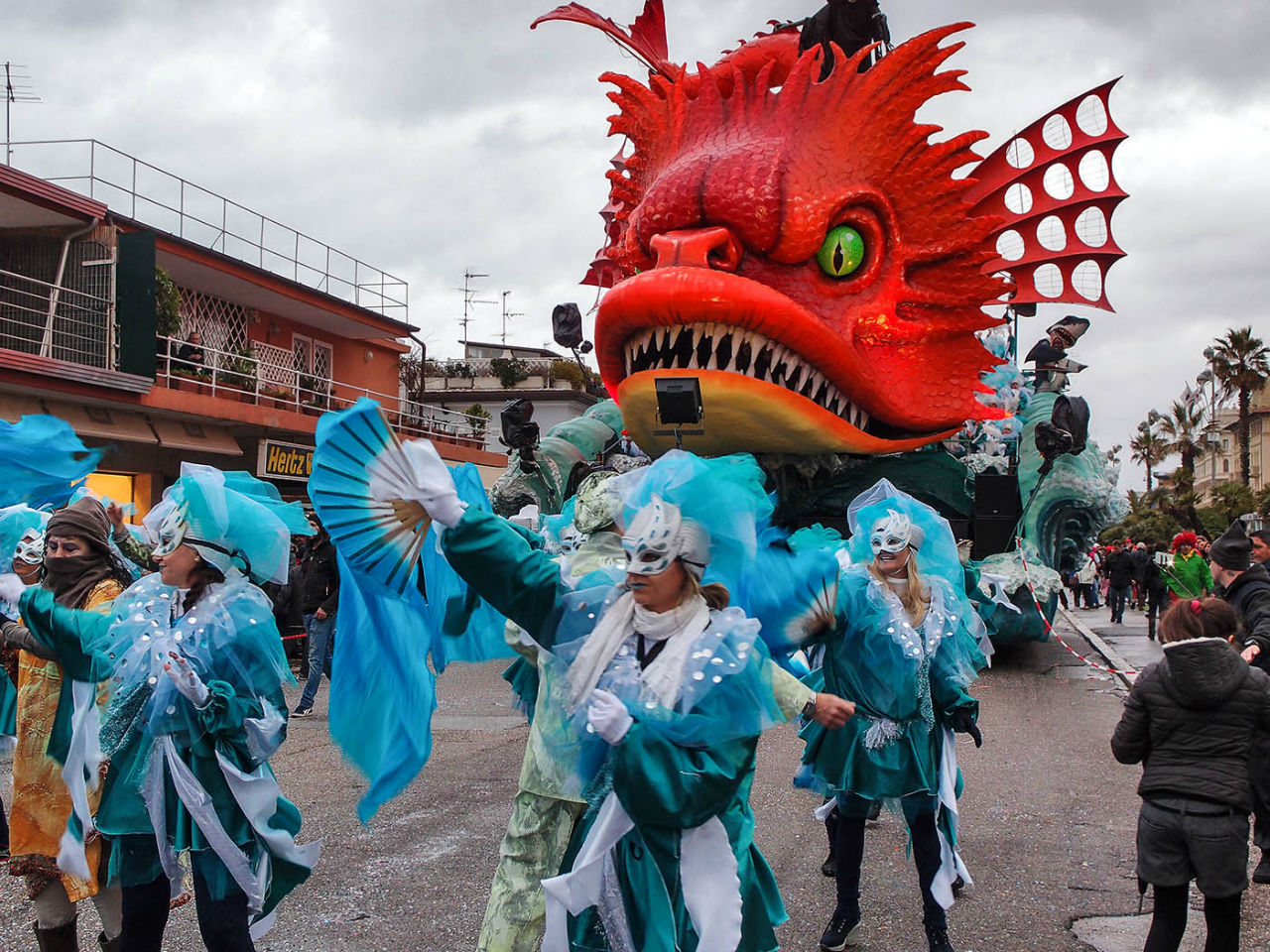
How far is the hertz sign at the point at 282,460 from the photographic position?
605 inches

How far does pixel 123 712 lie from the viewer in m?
3.26

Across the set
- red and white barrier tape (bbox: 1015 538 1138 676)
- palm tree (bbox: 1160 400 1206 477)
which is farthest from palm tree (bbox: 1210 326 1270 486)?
red and white barrier tape (bbox: 1015 538 1138 676)

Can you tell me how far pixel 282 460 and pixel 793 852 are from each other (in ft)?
40.3

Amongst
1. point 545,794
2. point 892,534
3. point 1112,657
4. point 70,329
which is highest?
point 70,329

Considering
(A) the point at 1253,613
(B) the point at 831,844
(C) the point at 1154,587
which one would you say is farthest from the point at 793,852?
(C) the point at 1154,587

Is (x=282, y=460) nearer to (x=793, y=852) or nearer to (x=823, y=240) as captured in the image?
(x=823, y=240)

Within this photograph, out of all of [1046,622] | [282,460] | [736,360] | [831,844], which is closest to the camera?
[831,844]

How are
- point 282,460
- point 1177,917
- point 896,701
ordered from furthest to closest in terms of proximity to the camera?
point 282,460 < point 896,701 < point 1177,917

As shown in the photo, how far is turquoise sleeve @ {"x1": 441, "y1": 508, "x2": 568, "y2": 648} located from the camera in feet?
8.21

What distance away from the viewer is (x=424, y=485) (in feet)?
8.13

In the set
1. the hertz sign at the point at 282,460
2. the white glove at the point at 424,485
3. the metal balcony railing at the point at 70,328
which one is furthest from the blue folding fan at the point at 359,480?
the hertz sign at the point at 282,460

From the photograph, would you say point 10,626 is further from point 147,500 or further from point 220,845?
point 147,500

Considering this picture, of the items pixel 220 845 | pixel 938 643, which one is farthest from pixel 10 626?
pixel 938 643

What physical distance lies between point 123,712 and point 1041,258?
7.86 meters
